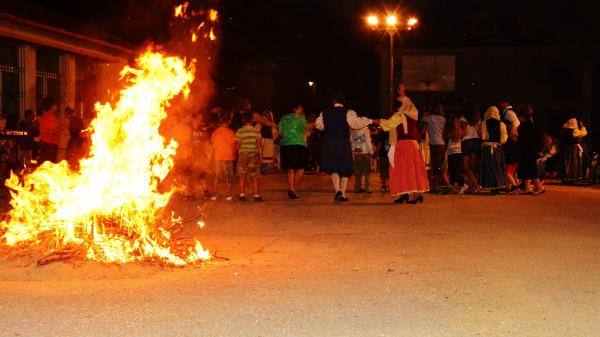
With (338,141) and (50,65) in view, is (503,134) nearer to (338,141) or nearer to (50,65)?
(338,141)

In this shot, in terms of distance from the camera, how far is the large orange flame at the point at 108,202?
26.7 ft

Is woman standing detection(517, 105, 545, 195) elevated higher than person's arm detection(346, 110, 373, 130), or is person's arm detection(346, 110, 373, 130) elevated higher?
person's arm detection(346, 110, 373, 130)

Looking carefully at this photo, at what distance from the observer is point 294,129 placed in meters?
16.0

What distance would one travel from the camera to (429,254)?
8922 millimetres

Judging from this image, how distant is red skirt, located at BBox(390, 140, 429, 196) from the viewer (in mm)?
14742

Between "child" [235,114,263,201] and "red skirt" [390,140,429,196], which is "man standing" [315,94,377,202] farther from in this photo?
"child" [235,114,263,201]

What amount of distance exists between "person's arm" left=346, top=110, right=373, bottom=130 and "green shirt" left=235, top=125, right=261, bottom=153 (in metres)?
1.72

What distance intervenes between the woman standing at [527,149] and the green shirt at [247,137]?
18.8ft

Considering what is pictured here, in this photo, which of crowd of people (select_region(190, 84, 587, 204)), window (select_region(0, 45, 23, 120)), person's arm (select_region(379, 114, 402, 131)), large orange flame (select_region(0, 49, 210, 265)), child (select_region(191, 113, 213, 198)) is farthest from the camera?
window (select_region(0, 45, 23, 120))

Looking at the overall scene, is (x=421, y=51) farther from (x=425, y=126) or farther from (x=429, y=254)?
(x=429, y=254)

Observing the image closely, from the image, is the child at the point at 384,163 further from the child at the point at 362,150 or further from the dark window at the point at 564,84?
the dark window at the point at 564,84

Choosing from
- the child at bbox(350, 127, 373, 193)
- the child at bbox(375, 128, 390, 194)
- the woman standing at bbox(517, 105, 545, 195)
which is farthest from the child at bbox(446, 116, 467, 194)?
the child at bbox(350, 127, 373, 193)

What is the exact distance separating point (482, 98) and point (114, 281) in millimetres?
42998

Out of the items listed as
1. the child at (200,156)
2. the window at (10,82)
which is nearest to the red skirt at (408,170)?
the child at (200,156)
